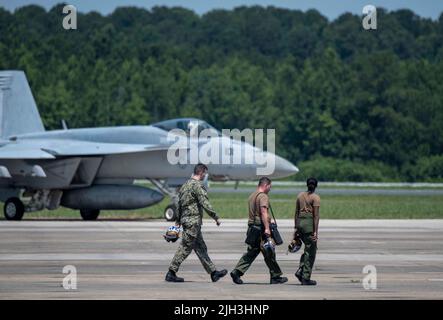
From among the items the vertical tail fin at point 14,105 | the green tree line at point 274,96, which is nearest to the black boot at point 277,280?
the vertical tail fin at point 14,105

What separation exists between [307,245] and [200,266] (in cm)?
339

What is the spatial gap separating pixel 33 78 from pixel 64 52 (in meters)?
14.4

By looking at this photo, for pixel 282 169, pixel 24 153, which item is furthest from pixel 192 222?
pixel 24 153

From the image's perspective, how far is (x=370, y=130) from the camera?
74.4 metres

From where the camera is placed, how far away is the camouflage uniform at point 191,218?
52.7ft

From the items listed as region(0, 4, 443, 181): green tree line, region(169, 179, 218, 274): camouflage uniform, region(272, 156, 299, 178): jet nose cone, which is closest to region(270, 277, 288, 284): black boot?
region(169, 179, 218, 274): camouflage uniform

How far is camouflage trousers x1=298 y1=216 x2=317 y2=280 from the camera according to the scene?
1594 centimetres

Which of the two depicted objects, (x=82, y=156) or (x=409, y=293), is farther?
(x=82, y=156)

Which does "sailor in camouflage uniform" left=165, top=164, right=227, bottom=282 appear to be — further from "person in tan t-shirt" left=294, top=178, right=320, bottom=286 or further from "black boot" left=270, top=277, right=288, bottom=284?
"person in tan t-shirt" left=294, top=178, right=320, bottom=286

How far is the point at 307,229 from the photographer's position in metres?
16.0

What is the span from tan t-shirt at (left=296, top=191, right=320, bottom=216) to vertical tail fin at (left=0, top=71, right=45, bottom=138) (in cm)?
2171

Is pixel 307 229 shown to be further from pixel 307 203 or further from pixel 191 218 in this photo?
pixel 191 218
